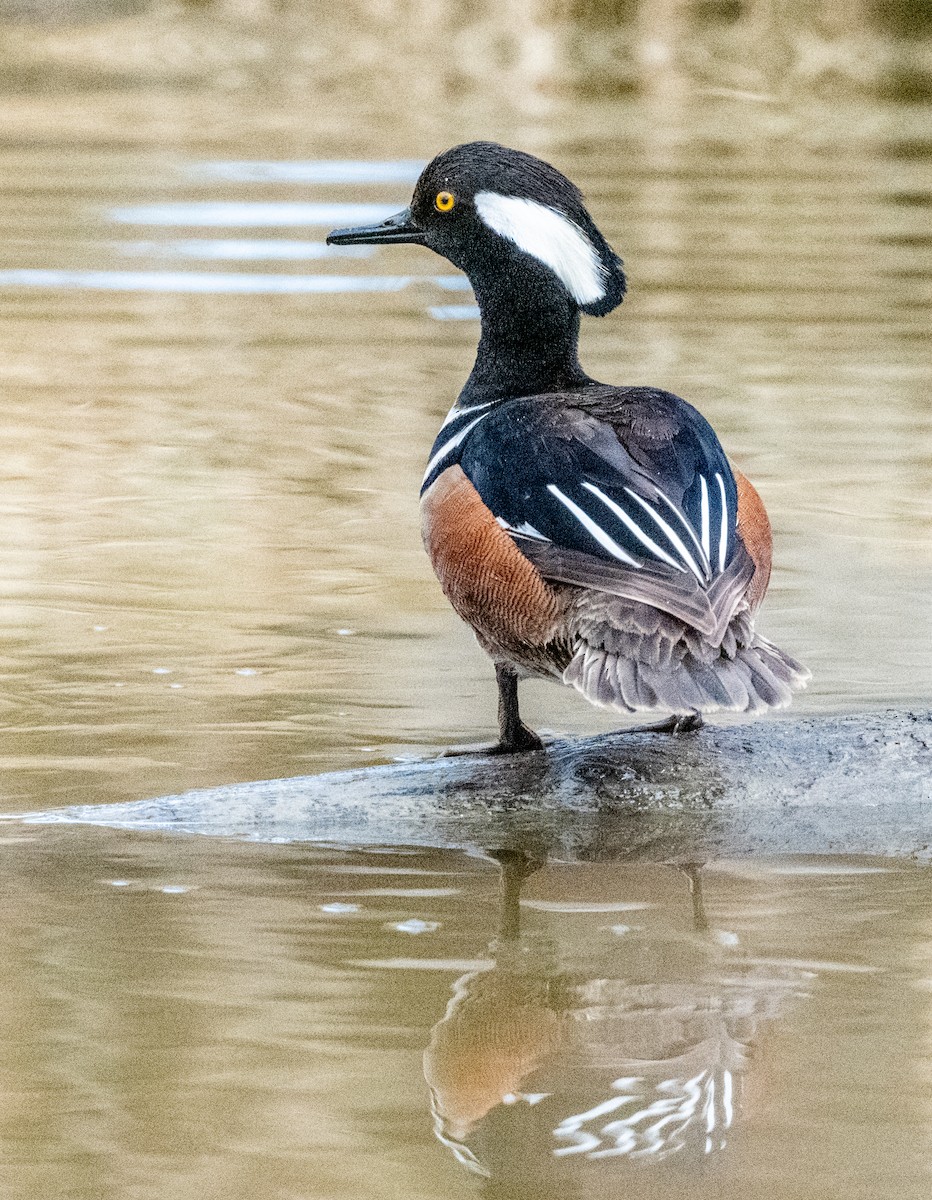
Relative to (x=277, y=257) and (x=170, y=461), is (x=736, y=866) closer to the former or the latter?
(x=170, y=461)

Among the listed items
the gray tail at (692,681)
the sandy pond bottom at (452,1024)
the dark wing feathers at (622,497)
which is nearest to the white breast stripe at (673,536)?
the dark wing feathers at (622,497)

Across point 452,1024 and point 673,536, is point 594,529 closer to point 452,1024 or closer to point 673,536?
point 673,536

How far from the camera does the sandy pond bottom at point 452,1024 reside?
3.27m

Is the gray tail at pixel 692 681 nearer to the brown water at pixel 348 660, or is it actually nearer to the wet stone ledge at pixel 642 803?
the wet stone ledge at pixel 642 803

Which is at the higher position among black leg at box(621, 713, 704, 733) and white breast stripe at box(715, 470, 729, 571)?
white breast stripe at box(715, 470, 729, 571)

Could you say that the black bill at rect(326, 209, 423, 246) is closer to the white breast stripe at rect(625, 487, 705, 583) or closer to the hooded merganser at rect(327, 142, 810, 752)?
the hooded merganser at rect(327, 142, 810, 752)

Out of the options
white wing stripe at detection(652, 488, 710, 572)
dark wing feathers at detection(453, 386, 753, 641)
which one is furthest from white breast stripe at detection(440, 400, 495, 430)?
white wing stripe at detection(652, 488, 710, 572)

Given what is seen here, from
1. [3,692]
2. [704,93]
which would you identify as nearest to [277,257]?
[3,692]

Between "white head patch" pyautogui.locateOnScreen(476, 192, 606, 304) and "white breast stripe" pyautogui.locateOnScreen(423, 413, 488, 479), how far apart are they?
1.34ft

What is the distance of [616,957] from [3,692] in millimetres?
2360

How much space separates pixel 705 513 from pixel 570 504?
0.91ft

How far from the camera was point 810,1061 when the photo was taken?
359cm

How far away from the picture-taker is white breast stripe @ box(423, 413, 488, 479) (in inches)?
Answer: 198

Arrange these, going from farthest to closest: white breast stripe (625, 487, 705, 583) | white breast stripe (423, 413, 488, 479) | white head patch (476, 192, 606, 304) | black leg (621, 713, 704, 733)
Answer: white head patch (476, 192, 606, 304) < white breast stripe (423, 413, 488, 479) < black leg (621, 713, 704, 733) < white breast stripe (625, 487, 705, 583)
